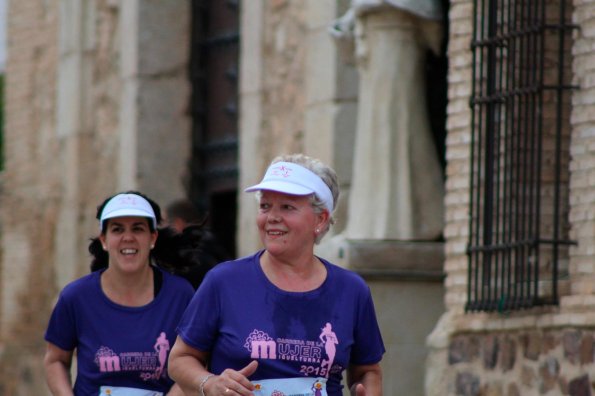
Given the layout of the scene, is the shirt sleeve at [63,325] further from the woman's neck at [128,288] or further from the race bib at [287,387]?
the race bib at [287,387]

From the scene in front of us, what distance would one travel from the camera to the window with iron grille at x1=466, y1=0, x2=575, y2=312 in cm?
937

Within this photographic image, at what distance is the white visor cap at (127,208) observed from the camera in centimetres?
743

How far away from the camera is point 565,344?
9.06 m

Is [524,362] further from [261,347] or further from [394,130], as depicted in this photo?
[261,347]

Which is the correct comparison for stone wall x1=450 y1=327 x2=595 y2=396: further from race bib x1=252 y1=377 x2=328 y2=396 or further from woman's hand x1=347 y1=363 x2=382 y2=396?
race bib x1=252 y1=377 x2=328 y2=396

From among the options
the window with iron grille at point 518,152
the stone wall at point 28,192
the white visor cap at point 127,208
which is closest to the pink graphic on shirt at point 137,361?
the white visor cap at point 127,208

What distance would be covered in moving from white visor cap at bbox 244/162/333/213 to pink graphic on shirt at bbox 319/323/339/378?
42 cm

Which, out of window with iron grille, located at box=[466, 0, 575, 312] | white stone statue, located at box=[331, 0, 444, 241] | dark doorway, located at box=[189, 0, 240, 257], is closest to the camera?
window with iron grille, located at box=[466, 0, 575, 312]

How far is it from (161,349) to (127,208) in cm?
60

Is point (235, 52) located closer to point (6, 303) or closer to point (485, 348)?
point (6, 303)

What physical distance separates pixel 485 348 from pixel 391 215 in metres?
1.77

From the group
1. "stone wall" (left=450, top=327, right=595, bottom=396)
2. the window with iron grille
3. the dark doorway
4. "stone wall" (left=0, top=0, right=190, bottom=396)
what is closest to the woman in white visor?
"stone wall" (left=450, top=327, right=595, bottom=396)

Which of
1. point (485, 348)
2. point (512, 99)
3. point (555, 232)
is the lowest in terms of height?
point (485, 348)

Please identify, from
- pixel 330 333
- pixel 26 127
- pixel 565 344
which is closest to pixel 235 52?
pixel 26 127
